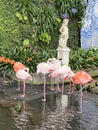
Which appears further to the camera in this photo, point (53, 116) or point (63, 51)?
point (63, 51)

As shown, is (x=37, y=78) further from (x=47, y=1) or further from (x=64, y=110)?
(x=47, y=1)

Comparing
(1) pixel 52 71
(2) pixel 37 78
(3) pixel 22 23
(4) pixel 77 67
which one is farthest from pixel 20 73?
(3) pixel 22 23

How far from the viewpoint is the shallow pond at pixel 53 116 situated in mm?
6789

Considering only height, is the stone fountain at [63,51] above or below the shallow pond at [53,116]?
above

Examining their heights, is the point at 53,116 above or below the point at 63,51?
below

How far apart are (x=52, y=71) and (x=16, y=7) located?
13.3 ft

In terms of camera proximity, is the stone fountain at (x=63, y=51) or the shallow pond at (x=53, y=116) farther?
the stone fountain at (x=63, y=51)

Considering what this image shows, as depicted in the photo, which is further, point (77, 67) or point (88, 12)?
point (88, 12)

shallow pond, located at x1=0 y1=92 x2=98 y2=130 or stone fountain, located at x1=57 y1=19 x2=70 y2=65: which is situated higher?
stone fountain, located at x1=57 y1=19 x2=70 y2=65

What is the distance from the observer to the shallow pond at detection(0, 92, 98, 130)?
6.79 m

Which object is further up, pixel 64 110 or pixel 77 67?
pixel 77 67

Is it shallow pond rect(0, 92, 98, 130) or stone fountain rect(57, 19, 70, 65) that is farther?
stone fountain rect(57, 19, 70, 65)

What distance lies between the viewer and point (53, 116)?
7441 millimetres

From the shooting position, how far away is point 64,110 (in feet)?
26.1
